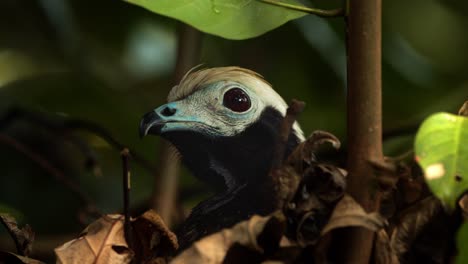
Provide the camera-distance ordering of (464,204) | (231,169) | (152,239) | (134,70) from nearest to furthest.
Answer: (464,204), (152,239), (231,169), (134,70)

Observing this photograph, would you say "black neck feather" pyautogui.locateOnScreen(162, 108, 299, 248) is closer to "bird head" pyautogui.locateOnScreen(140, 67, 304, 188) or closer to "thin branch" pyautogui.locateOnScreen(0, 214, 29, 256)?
"bird head" pyautogui.locateOnScreen(140, 67, 304, 188)

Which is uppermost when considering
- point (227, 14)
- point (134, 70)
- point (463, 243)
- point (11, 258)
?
point (227, 14)

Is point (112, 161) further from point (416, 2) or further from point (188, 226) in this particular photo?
point (188, 226)

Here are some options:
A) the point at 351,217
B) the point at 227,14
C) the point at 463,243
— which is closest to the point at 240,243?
the point at 351,217

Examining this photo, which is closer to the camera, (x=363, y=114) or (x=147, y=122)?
(x=363, y=114)

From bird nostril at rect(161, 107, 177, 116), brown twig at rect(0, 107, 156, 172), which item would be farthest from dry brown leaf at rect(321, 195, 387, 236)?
brown twig at rect(0, 107, 156, 172)

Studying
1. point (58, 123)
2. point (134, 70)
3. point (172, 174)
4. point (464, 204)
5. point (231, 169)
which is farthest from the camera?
point (134, 70)

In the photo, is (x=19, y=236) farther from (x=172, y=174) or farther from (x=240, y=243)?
(x=172, y=174)
